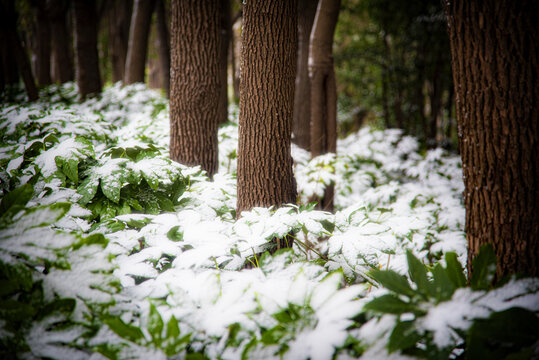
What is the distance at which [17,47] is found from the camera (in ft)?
16.5

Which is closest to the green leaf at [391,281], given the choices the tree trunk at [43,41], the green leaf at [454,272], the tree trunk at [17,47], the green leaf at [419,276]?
the green leaf at [419,276]

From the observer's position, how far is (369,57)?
852cm

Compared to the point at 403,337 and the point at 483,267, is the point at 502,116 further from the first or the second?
the point at 403,337

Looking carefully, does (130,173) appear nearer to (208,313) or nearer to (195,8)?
(208,313)

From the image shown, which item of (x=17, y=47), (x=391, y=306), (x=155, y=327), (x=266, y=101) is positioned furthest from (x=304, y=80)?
(x=17, y=47)

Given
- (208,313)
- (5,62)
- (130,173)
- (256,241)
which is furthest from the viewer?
(5,62)

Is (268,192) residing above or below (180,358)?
above

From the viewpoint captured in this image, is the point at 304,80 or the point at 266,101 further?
the point at 304,80

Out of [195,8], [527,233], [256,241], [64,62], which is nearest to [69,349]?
[256,241]

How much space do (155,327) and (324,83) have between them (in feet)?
10.8

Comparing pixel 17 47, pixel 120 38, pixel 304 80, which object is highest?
pixel 120 38

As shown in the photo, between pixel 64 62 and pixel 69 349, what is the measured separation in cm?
969

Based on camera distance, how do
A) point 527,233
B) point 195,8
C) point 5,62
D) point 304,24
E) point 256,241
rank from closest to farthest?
point 527,233, point 256,241, point 195,8, point 304,24, point 5,62

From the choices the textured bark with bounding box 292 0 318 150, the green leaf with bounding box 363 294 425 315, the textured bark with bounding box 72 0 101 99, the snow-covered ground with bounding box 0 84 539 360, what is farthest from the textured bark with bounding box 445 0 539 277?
the textured bark with bounding box 72 0 101 99
